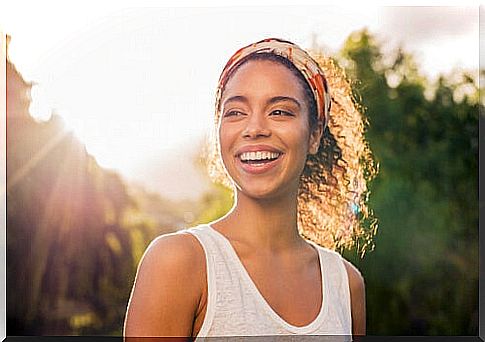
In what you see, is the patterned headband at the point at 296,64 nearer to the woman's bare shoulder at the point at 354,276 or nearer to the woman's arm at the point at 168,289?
the woman's bare shoulder at the point at 354,276

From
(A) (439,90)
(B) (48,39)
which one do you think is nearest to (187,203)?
(B) (48,39)

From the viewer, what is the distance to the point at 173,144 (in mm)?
5820

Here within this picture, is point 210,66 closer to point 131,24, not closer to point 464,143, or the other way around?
point 131,24

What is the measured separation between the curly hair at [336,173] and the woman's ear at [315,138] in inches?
1.0

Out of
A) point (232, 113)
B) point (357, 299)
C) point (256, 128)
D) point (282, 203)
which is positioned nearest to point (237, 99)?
point (232, 113)

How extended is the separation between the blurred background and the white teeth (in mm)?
406

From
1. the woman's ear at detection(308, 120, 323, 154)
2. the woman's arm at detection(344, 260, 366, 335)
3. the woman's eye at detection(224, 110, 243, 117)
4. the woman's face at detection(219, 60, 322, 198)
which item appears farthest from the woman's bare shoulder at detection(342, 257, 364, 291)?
the woman's eye at detection(224, 110, 243, 117)

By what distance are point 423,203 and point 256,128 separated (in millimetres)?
1361

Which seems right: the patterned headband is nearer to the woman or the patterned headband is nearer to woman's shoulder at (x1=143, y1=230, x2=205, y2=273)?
the woman

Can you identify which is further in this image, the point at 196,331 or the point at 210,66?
the point at 210,66

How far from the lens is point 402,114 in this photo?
238 inches

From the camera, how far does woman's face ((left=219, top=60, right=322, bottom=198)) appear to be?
538 centimetres

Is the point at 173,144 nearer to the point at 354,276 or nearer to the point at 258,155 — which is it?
the point at 258,155

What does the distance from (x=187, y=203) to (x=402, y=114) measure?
1461 millimetres
